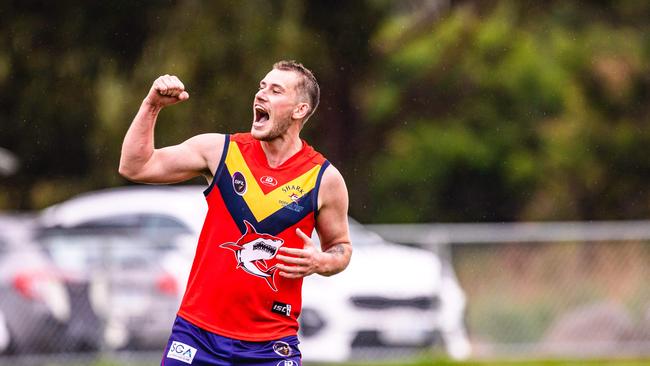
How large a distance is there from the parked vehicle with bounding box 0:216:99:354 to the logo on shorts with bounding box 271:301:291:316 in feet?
25.0

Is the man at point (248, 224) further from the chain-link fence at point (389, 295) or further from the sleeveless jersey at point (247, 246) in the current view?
the chain-link fence at point (389, 295)

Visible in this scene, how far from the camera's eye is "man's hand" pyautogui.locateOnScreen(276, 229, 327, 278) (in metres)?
5.76

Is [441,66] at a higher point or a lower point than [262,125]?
higher

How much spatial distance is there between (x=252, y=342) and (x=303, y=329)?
7749 millimetres

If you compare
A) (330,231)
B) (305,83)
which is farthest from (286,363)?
(305,83)

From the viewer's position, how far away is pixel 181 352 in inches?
233

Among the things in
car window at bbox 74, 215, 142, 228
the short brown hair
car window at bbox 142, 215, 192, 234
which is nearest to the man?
the short brown hair

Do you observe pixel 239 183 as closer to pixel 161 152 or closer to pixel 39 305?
pixel 161 152

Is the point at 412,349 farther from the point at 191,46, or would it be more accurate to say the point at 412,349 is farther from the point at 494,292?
the point at 191,46

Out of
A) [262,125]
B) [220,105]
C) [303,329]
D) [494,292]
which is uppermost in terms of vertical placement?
[220,105]

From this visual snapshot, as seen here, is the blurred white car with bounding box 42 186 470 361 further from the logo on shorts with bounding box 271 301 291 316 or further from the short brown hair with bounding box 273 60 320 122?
the logo on shorts with bounding box 271 301 291 316

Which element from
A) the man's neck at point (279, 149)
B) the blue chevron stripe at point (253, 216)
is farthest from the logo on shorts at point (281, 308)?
the man's neck at point (279, 149)

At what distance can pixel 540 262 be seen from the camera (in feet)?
48.8

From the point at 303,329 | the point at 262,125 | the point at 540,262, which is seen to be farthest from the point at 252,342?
the point at 540,262
